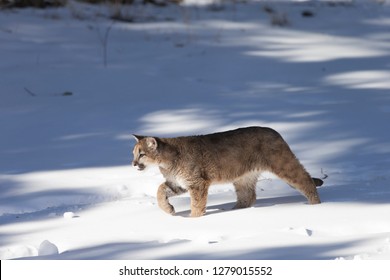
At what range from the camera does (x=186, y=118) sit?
38.1ft

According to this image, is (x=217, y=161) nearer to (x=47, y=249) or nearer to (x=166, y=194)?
(x=166, y=194)

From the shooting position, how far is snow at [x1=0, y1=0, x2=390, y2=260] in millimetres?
6645

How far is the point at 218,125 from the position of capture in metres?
11.4

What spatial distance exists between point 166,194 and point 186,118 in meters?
4.03

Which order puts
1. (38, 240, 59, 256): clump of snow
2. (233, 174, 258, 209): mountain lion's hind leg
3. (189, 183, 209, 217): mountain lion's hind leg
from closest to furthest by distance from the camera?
(38, 240, 59, 256): clump of snow
(189, 183, 209, 217): mountain lion's hind leg
(233, 174, 258, 209): mountain lion's hind leg

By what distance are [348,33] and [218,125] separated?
5.82m

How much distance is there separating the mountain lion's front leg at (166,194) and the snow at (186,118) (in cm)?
7

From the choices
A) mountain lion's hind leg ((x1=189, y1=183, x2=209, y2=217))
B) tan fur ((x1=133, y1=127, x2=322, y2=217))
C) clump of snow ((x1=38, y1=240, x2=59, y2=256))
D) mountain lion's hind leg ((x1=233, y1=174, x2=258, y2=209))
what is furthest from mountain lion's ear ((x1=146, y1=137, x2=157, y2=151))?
clump of snow ((x1=38, y1=240, x2=59, y2=256))

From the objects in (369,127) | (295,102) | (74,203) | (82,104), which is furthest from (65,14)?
(74,203)

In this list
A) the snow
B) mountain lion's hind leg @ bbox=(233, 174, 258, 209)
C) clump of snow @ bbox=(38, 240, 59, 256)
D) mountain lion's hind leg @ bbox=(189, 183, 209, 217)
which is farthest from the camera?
mountain lion's hind leg @ bbox=(233, 174, 258, 209)

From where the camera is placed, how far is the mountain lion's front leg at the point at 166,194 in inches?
297

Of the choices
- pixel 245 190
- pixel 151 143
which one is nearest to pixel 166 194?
pixel 151 143

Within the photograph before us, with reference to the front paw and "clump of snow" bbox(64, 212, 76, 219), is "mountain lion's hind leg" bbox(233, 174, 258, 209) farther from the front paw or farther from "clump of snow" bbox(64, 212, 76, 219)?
"clump of snow" bbox(64, 212, 76, 219)

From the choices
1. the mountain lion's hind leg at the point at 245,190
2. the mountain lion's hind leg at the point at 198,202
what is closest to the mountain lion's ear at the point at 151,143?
the mountain lion's hind leg at the point at 198,202
